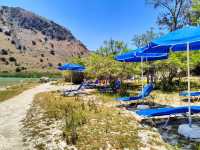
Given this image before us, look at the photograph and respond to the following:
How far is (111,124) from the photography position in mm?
9016

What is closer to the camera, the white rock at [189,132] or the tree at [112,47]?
the white rock at [189,132]

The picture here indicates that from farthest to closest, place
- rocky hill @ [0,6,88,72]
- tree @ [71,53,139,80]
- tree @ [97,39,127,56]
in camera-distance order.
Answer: rocky hill @ [0,6,88,72], tree @ [97,39,127,56], tree @ [71,53,139,80]

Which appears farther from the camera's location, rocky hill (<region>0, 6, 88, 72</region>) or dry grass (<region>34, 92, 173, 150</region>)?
rocky hill (<region>0, 6, 88, 72</region>)

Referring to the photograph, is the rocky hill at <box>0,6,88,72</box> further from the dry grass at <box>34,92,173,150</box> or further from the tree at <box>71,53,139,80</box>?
the dry grass at <box>34,92,173,150</box>

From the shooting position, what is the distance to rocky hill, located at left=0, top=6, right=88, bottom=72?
9200 cm

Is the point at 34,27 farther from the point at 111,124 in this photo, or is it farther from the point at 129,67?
the point at 111,124

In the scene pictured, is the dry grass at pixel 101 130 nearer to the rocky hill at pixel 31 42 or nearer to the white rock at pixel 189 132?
the white rock at pixel 189 132

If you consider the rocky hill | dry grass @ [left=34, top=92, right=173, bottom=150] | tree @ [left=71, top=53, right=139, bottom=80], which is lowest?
dry grass @ [left=34, top=92, right=173, bottom=150]

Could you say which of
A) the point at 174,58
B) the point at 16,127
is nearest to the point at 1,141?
the point at 16,127

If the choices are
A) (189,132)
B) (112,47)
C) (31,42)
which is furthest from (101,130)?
(31,42)

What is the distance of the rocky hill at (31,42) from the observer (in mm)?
92000

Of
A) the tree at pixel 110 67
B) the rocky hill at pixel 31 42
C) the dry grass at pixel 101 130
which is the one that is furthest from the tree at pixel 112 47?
the rocky hill at pixel 31 42

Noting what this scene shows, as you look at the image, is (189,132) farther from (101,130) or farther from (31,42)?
(31,42)

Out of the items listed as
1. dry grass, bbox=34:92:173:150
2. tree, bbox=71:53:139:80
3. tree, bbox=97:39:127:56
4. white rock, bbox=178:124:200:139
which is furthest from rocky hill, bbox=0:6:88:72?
white rock, bbox=178:124:200:139
